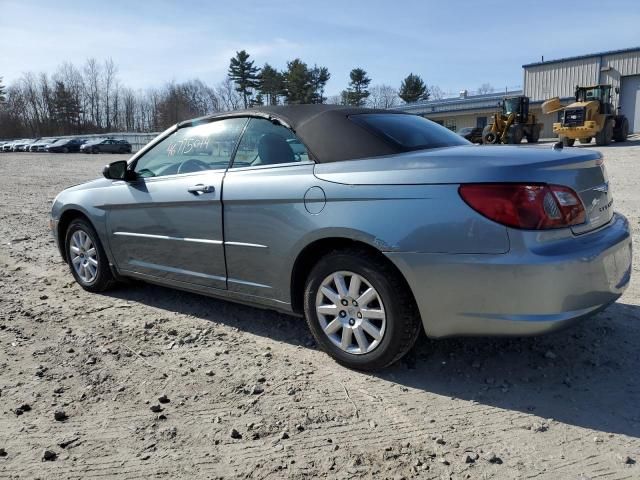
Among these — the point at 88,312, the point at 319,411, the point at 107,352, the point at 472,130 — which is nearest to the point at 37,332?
the point at 88,312

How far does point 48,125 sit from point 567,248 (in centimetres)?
9736

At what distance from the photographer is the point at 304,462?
242cm

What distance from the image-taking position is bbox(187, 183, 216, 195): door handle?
3787mm

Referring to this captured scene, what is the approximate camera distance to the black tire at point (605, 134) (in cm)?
2578

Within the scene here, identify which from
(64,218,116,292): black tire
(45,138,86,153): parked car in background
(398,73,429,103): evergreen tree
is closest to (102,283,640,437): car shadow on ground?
(64,218,116,292): black tire

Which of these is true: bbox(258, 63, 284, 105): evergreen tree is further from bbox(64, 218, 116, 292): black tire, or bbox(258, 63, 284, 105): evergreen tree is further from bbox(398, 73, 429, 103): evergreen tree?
bbox(64, 218, 116, 292): black tire

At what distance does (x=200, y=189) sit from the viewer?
3.85 metres

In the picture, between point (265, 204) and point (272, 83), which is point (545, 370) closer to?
point (265, 204)

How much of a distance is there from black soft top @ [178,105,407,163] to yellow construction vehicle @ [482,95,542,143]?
2616 cm

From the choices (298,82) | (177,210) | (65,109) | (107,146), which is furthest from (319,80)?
(177,210)

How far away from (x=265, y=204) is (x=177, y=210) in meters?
0.91

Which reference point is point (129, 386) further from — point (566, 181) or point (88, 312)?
point (566, 181)

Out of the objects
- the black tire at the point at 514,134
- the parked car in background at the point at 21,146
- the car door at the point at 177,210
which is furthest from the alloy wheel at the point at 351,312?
the parked car in background at the point at 21,146

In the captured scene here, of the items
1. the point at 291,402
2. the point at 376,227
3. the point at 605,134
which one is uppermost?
the point at 605,134
